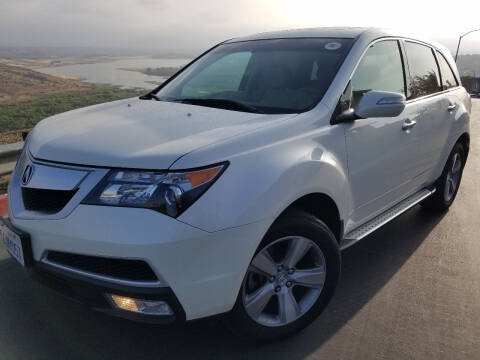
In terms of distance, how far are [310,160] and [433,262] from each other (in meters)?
1.87

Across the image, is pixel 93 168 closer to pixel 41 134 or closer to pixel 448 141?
pixel 41 134

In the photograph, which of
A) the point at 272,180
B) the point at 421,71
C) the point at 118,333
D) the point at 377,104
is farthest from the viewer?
the point at 421,71

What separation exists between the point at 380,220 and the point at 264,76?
1.33 meters

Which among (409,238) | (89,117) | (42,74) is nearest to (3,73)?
(42,74)

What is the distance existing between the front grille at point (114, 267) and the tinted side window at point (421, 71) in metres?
2.61

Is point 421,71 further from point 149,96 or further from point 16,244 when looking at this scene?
point 16,244

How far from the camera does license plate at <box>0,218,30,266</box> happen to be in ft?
7.54

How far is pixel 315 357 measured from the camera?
259 cm

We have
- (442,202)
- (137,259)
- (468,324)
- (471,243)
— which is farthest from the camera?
(442,202)

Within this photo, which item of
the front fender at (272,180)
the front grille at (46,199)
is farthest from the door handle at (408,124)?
the front grille at (46,199)

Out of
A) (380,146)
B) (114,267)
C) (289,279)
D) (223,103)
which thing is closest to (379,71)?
(380,146)

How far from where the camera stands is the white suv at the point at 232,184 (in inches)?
82.9

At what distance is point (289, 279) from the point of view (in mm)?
2650

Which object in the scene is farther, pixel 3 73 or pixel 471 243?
pixel 3 73
